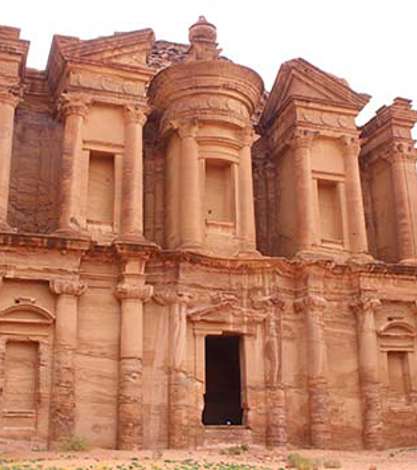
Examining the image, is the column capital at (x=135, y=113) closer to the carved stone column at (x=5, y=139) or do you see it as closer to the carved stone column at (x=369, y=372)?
the carved stone column at (x=5, y=139)

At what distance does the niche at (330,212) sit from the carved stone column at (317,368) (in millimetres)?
2482

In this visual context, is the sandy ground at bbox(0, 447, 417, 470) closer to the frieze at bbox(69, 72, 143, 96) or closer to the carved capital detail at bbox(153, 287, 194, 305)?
the carved capital detail at bbox(153, 287, 194, 305)

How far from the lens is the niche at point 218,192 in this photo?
66.4 feet

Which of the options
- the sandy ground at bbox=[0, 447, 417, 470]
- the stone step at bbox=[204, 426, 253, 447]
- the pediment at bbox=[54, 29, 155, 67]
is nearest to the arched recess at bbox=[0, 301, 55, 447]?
the sandy ground at bbox=[0, 447, 417, 470]

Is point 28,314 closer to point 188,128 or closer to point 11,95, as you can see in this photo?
point 11,95

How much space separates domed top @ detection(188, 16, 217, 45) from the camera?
22438mm

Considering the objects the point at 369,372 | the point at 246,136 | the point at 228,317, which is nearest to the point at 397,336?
the point at 369,372

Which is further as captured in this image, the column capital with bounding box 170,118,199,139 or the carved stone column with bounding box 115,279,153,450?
the column capital with bounding box 170,118,199,139

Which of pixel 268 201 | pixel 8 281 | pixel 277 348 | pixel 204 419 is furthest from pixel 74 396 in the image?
pixel 268 201

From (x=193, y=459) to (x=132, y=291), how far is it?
4373 mm

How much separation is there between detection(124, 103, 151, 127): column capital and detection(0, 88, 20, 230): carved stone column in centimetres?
283

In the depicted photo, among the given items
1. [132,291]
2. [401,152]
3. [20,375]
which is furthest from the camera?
[401,152]

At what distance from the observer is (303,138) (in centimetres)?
2114

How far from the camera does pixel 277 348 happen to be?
1870 cm
